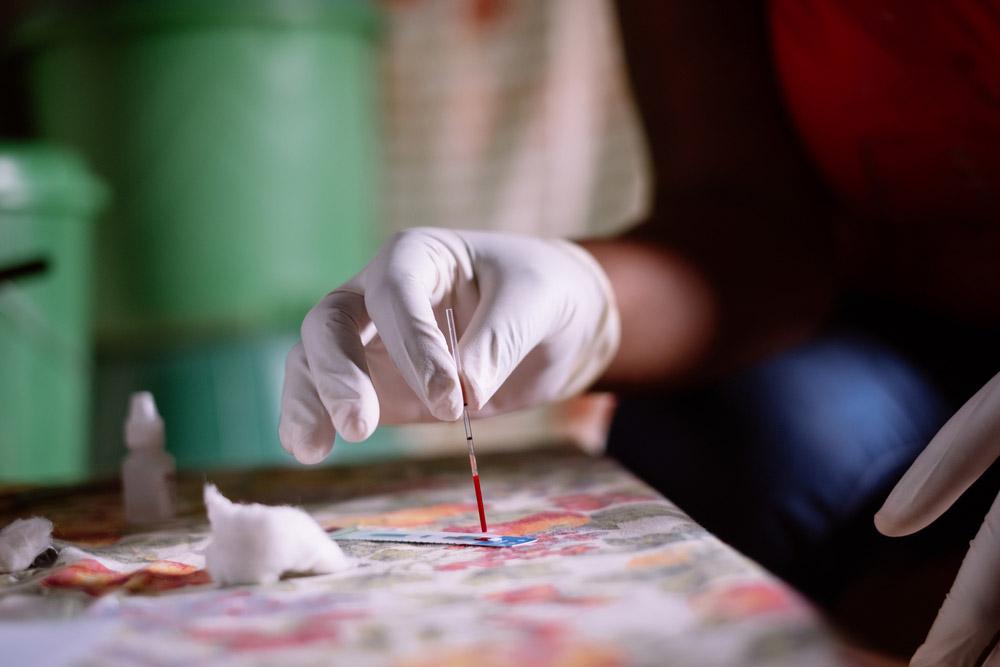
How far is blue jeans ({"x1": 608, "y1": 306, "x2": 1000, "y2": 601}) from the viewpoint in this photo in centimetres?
88

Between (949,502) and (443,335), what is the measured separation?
1.15ft

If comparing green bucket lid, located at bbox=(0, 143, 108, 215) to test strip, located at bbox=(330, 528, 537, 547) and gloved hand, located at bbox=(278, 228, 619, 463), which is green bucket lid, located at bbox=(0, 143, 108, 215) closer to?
gloved hand, located at bbox=(278, 228, 619, 463)

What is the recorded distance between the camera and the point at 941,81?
929 millimetres

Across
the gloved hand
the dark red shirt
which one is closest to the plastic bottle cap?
the gloved hand

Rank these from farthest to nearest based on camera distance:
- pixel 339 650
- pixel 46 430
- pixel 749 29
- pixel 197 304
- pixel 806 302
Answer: pixel 197 304 < pixel 46 430 < pixel 749 29 < pixel 806 302 < pixel 339 650

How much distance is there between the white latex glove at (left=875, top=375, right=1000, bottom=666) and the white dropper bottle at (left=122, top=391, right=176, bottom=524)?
20.6 inches

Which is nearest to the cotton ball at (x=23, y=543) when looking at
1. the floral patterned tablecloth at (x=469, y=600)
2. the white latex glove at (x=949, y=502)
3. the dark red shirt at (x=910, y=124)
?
the floral patterned tablecloth at (x=469, y=600)

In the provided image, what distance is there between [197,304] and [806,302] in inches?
48.4

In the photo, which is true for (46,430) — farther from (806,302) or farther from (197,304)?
(806,302)

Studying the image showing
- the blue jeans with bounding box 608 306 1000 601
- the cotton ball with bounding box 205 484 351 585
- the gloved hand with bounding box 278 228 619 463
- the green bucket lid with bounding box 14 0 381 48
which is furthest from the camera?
the green bucket lid with bounding box 14 0 381 48

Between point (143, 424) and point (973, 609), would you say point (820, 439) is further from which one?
point (143, 424)

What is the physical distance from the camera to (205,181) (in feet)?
6.13

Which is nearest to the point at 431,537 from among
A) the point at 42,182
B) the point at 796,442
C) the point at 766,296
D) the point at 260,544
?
the point at 260,544

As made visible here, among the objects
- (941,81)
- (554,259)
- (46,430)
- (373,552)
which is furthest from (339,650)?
(46,430)
